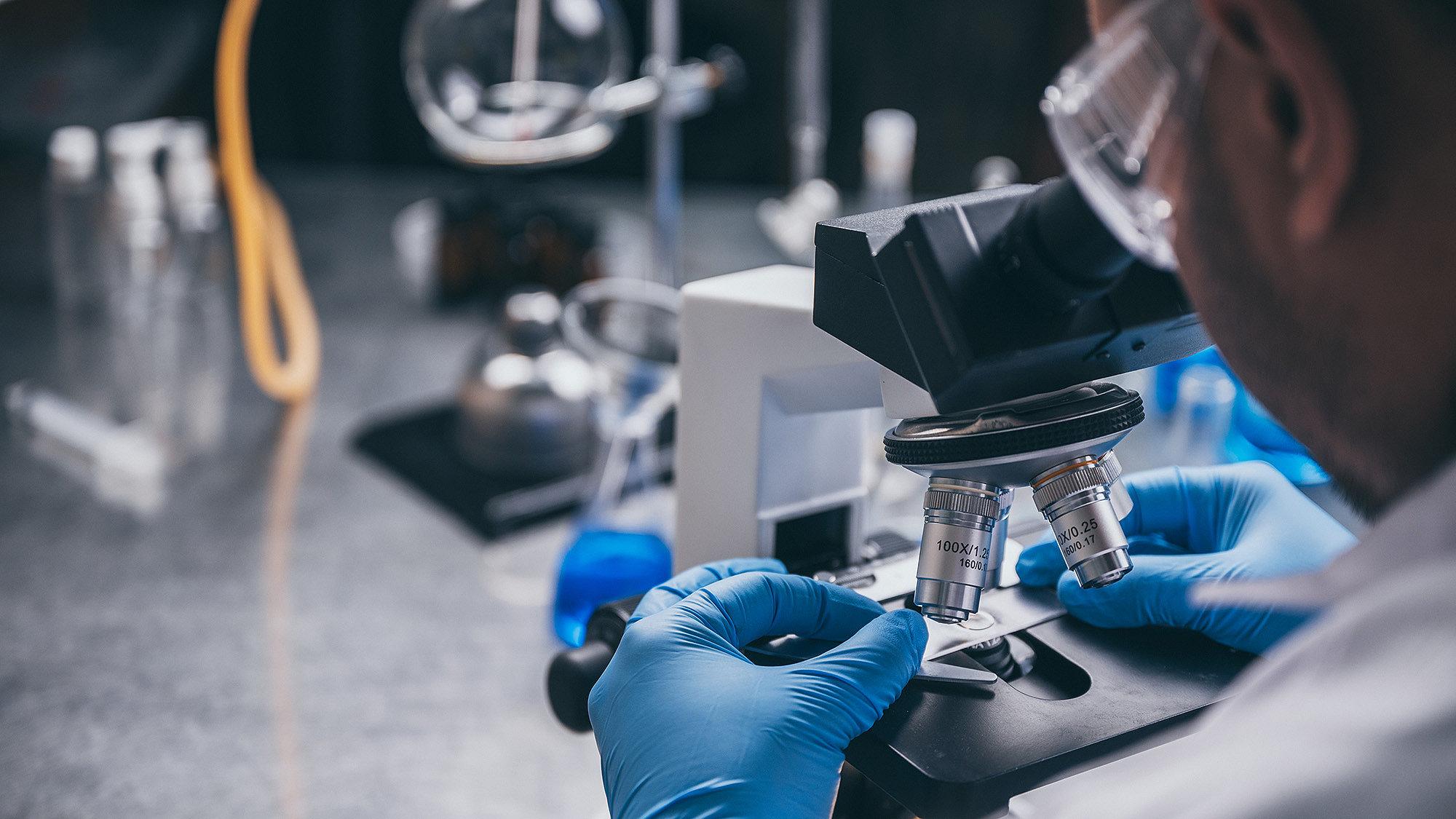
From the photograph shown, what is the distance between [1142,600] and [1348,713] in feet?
0.88

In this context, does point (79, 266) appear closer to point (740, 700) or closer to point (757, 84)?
point (757, 84)

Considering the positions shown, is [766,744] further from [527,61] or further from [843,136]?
[843,136]

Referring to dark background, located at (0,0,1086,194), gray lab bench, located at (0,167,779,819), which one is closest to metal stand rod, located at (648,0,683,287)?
gray lab bench, located at (0,167,779,819)

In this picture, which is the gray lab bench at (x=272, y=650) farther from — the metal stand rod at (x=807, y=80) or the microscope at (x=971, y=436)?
the metal stand rod at (x=807, y=80)

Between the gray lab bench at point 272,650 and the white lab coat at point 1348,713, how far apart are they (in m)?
0.54

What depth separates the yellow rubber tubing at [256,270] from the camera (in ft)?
4.58

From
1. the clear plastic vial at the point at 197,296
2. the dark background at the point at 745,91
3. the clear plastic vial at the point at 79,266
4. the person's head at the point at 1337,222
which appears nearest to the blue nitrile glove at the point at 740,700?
the person's head at the point at 1337,222

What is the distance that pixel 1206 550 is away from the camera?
2.45 ft

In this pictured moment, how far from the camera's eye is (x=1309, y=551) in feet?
2.29

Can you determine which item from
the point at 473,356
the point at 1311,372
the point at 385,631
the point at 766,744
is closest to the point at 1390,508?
the point at 1311,372

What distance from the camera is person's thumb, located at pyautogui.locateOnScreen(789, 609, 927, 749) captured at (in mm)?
539

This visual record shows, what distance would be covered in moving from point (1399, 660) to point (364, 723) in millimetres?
796

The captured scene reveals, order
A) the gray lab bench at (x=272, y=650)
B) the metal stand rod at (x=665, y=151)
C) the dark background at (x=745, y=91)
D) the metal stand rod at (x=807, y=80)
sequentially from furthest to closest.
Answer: the dark background at (x=745, y=91) → the metal stand rod at (x=807, y=80) → the metal stand rod at (x=665, y=151) → the gray lab bench at (x=272, y=650)

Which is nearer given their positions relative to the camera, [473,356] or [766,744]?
[766,744]
